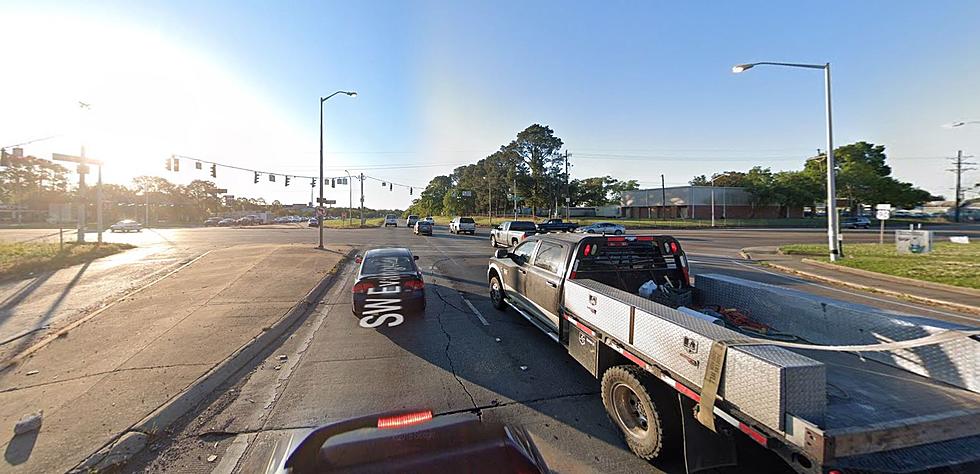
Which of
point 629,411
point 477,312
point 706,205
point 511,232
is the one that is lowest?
point 477,312

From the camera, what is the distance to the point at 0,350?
5.91 metres

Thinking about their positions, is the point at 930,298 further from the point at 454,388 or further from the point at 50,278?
the point at 50,278

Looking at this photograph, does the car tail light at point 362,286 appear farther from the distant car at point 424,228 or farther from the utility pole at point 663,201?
the utility pole at point 663,201

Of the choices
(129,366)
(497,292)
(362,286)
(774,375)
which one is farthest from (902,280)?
(129,366)

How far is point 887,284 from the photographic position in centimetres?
1109

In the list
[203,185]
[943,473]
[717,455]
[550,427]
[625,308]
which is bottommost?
[550,427]

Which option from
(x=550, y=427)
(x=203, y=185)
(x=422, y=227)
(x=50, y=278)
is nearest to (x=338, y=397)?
(x=550, y=427)

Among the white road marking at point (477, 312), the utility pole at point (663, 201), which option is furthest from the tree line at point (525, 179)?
the white road marking at point (477, 312)

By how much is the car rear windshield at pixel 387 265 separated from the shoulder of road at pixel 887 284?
11731 mm

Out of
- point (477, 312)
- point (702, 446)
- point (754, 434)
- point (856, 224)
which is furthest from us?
point (856, 224)

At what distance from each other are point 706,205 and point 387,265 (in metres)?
69.6

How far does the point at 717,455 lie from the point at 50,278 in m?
18.0

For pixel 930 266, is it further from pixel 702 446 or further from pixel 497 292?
pixel 702 446

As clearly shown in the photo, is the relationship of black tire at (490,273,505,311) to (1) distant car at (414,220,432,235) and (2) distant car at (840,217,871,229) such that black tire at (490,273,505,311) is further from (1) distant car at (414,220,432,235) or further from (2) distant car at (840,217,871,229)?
(2) distant car at (840,217,871,229)
